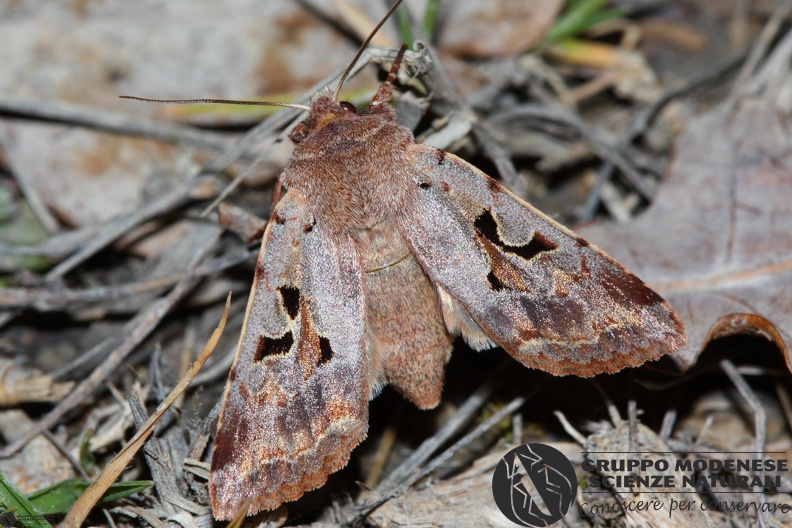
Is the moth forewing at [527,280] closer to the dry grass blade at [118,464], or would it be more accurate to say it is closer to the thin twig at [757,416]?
the thin twig at [757,416]

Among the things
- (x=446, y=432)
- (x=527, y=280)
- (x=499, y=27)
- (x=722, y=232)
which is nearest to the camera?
(x=527, y=280)

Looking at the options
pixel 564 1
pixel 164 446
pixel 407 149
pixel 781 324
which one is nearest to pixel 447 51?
pixel 564 1

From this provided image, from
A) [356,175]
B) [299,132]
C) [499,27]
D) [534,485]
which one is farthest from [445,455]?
[499,27]

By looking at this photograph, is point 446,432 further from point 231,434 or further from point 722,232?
point 722,232

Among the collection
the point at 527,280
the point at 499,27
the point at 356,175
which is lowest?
the point at 527,280

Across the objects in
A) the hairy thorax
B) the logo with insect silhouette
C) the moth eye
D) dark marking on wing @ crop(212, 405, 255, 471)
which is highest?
the moth eye

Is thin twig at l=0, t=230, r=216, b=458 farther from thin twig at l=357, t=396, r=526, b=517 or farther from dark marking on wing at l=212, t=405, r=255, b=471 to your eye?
thin twig at l=357, t=396, r=526, b=517

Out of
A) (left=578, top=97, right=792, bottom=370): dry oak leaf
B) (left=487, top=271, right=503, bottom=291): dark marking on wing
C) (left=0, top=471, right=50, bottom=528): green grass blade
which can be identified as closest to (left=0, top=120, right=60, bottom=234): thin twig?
(left=0, top=471, right=50, bottom=528): green grass blade

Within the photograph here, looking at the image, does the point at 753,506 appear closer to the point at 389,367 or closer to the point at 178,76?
the point at 389,367
